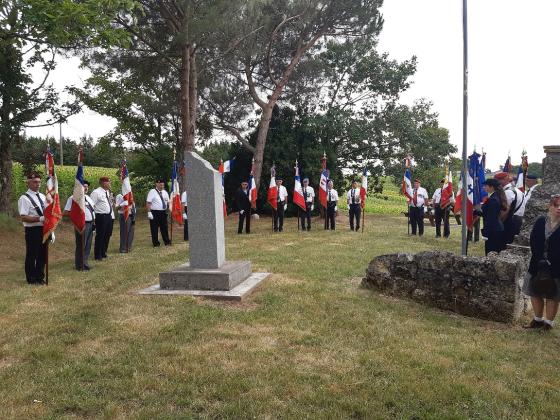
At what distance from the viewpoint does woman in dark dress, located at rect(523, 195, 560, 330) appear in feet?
17.2

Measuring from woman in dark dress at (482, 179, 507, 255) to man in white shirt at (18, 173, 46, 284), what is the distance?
7495mm

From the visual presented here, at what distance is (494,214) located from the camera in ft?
25.6

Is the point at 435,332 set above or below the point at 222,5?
below

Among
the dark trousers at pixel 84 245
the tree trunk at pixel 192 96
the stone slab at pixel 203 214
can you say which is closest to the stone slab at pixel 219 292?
the stone slab at pixel 203 214

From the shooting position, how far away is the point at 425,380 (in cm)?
389

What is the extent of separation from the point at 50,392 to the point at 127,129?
1996 centimetres

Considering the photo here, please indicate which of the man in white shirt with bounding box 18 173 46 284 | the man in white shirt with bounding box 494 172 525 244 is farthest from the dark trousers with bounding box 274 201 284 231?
the man in white shirt with bounding box 18 173 46 284

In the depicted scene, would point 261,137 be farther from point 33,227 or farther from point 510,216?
point 33,227

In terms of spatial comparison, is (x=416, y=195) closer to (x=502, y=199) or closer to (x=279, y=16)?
(x=502, y=199)

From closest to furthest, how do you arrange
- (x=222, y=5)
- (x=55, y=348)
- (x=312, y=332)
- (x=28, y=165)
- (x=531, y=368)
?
(x=531, y=368) < (x=55, y=348) < (x=312, y=332) < (x=222, y=5) < (x=28, y=165)

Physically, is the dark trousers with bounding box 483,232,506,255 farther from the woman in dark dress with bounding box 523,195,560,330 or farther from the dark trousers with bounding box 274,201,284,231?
the dark trousers with bounding box 274,201,284,231

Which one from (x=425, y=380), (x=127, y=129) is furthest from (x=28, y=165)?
(x=425, y=380)

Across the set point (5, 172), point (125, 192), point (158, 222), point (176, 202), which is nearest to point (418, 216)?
point (176, 202)

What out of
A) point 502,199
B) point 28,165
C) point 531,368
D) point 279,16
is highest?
point 279,16
